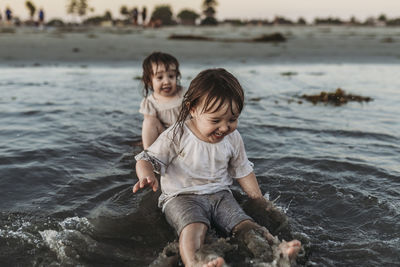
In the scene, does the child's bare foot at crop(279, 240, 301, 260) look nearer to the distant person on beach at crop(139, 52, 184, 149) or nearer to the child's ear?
the child's ear

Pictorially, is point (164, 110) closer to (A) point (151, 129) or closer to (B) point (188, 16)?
(A) point (151, 129)

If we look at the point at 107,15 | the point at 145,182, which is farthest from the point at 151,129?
the point at 107,15

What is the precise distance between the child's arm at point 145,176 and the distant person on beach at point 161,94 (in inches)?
67.8

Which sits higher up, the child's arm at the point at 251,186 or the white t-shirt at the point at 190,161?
the white t-shirt at the point at 190,161

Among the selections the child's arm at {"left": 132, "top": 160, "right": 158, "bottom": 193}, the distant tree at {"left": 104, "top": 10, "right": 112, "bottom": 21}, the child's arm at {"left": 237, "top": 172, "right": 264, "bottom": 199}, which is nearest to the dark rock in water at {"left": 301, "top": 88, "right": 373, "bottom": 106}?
the child's arm at {"left": 237, "top": 172, "right": 264, "bottom": 199}

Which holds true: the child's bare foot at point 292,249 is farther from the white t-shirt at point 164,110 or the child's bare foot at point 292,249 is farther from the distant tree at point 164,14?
the distant tree at point 164,14

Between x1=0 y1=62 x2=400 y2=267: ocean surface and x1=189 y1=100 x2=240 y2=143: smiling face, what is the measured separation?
80 cm

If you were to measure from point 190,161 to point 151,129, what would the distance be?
A: 1.73 meters

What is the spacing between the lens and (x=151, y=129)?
477 cm

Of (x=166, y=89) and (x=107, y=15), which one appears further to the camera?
(x=107, y=15)

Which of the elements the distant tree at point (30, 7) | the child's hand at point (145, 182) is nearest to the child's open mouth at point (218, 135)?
the child's hand at point (145, 182)

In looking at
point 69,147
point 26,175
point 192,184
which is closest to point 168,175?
point 192,184

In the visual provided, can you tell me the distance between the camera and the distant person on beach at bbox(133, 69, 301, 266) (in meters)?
2.79

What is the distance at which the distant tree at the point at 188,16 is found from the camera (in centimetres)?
7056
